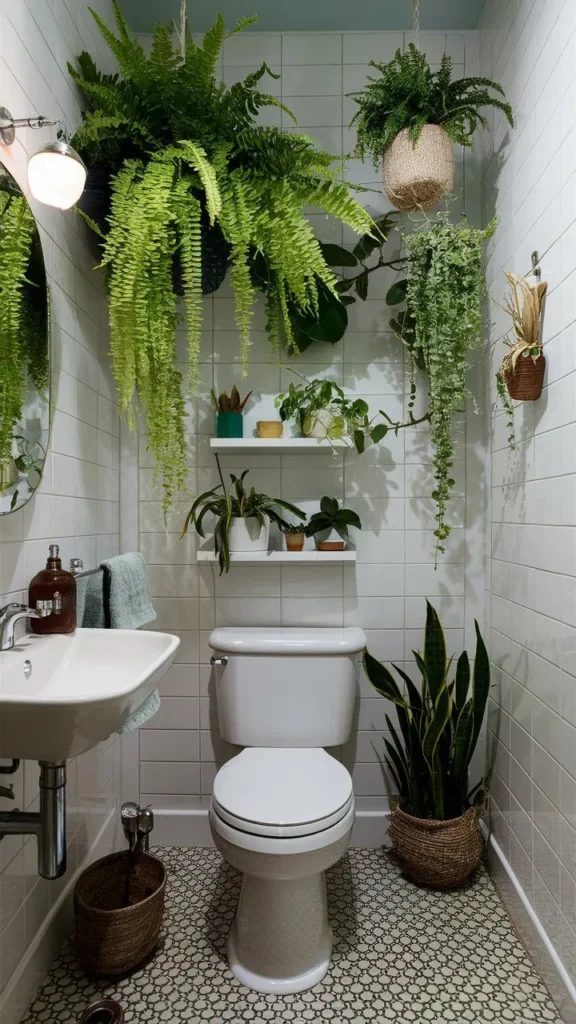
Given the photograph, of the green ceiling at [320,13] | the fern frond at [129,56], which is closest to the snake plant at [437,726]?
the fern frond at [129,56]

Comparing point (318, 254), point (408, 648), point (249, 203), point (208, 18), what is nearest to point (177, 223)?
point (249, 203)

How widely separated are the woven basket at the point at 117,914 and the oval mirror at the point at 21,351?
100 cm

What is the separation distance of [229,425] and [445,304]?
2.45ft

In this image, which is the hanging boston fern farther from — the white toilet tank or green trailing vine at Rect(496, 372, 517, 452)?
the white toilet tank

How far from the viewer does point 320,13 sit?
1.96m

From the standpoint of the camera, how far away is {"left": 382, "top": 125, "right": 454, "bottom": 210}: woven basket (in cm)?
168

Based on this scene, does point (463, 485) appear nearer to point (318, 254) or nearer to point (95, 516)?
point (318, 254)

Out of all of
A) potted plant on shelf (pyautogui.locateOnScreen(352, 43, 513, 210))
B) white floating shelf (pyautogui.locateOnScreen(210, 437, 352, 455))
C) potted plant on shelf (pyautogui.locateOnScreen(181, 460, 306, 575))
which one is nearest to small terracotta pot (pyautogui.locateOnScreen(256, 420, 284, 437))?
white floating shelf (pyautogui.locateOnScreen(210, 437, 352, 455))

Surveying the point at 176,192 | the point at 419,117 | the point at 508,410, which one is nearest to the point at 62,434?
the point at 176,192

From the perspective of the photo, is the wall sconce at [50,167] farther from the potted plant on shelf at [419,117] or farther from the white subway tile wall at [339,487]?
the potted plant on shelf at [419,117]

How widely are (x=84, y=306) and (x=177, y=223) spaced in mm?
422

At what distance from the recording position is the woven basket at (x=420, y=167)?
168 centimetres

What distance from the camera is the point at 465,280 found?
1673mm

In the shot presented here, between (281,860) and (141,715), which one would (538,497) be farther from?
(141,715)
